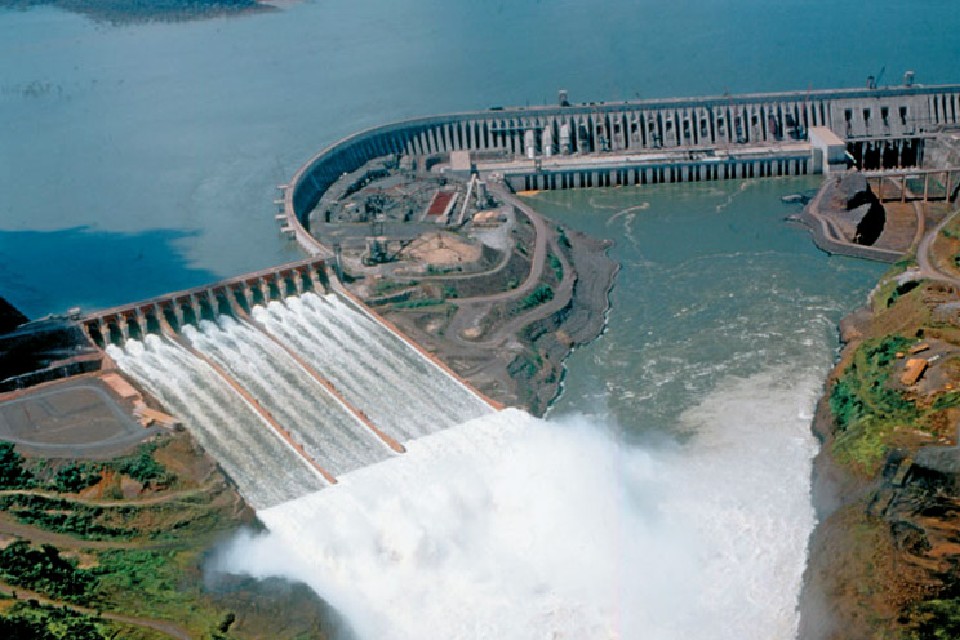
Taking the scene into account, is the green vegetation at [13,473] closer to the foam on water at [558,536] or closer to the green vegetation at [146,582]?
the green vegetation at [146,582]

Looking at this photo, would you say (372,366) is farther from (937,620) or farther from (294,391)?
(937,620)

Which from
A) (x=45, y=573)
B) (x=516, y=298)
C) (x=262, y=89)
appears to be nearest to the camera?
(x=45, y=573)

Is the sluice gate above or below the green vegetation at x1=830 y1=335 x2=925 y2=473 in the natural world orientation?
above

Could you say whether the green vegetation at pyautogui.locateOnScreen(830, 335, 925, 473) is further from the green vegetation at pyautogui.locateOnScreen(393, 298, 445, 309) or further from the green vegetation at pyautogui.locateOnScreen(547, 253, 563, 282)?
the green vegetation at pyautogui.locateOnScreen(393, 298, 445, 309)

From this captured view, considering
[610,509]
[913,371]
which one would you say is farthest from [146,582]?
Answer: [913,371]

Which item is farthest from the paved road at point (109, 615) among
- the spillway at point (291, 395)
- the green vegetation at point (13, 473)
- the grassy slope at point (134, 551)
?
the spillway at point (291, 395)

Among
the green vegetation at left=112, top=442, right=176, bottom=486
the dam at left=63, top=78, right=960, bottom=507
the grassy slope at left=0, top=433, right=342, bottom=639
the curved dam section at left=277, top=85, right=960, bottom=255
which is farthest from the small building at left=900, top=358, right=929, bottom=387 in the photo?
the curved dam section at left=277, top=85, right=960, bottom=255

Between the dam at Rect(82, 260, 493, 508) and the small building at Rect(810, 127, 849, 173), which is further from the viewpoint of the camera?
the small building at Rect(810, 127, 849, 173)
